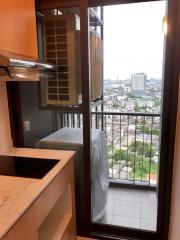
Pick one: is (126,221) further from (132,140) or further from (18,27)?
(18,27)

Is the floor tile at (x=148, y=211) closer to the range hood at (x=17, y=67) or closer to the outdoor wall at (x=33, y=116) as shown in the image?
the outdoor wall at (x=33, y=116)

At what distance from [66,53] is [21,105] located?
63 centimetres

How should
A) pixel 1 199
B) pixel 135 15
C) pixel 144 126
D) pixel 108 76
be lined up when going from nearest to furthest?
pixel 1 199, pixel 135 15, pixel 108 76, pixel 144 126

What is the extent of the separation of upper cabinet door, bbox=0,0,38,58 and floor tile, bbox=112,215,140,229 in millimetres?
1757

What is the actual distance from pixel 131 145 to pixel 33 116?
148 centimetres

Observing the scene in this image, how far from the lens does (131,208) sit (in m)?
2.35

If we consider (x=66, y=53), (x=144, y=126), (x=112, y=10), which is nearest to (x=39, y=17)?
(x=66, y=53)

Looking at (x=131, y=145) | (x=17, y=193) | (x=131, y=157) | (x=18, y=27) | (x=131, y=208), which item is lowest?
(x=131, y=208)

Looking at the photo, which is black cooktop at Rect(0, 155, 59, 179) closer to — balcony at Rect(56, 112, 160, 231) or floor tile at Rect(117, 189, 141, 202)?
balcony at Rect(56, 112, 160, 231)

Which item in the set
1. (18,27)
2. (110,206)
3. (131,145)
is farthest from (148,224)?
(18,27)

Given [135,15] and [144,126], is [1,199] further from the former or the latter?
[144,126]

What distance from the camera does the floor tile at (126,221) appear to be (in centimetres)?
205

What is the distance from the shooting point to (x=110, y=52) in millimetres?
1969

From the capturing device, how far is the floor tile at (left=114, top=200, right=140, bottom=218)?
7.33 ft
